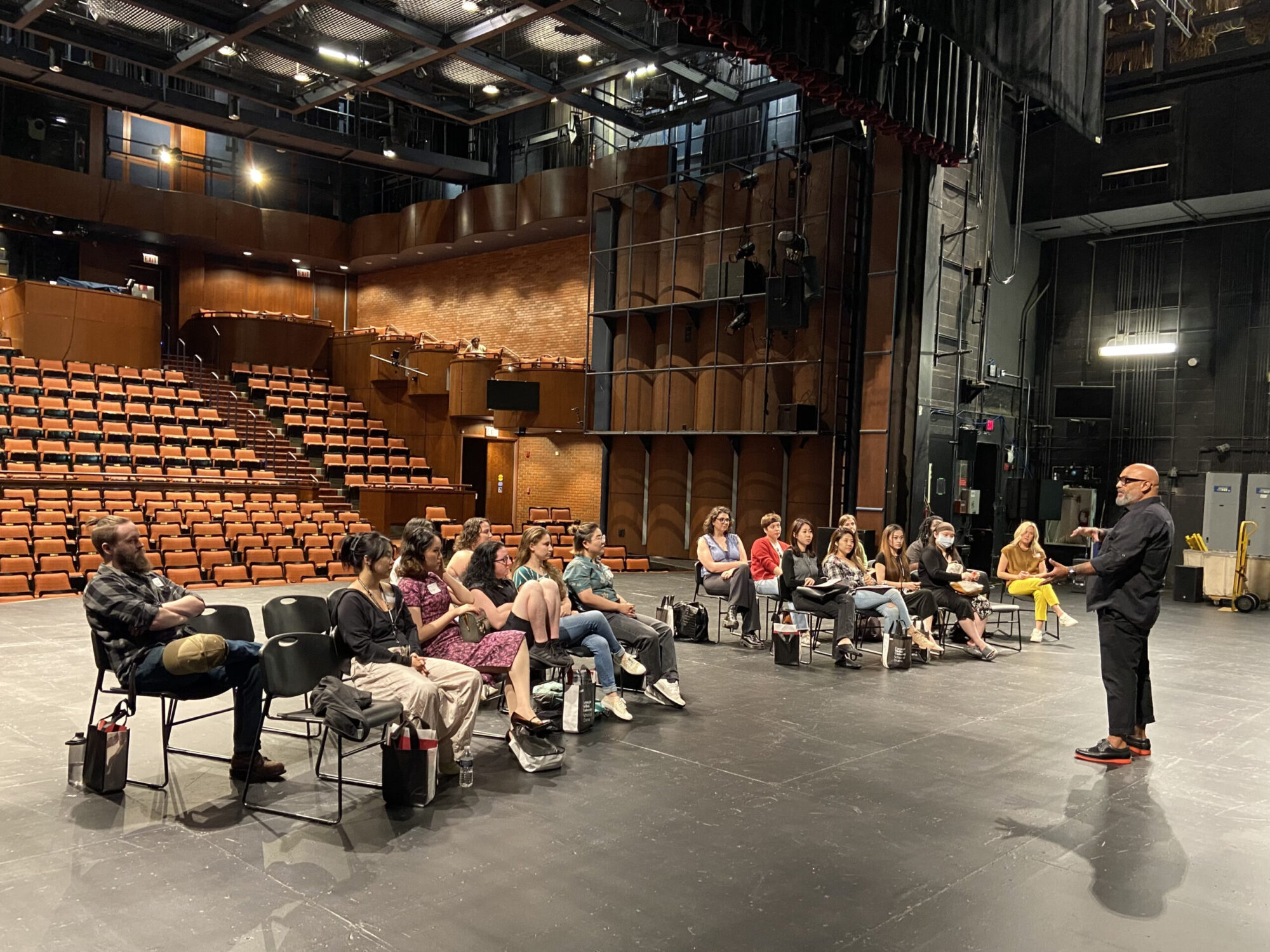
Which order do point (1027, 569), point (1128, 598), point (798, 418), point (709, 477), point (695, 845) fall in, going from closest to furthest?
point (695, 845) → point (1128, 598) → point (1027, 569) → point (798, 418) → point (709, 477)

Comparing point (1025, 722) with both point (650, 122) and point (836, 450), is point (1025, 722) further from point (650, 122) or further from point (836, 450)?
point (650, 122)

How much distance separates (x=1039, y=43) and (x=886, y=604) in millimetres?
5200

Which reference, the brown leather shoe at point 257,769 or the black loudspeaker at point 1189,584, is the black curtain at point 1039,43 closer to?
the black loudspeaker at point 1189,584

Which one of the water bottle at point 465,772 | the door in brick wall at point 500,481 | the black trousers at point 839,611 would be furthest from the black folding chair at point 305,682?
the door in brick wall at point 500,481

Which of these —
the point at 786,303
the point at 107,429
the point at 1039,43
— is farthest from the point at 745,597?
the point at 107,429

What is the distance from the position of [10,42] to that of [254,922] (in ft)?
58.2

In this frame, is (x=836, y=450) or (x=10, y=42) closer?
(x=836, y=450)

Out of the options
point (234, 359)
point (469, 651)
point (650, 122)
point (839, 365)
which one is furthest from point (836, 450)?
point (234, 359)

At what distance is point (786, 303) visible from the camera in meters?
13.7

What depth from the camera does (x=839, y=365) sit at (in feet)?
45.1

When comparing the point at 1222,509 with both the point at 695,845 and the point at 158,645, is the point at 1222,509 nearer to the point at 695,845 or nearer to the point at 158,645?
the point at 695,845

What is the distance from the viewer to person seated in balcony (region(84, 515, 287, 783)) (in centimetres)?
372

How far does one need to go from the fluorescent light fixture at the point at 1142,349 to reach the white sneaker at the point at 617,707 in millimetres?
12297

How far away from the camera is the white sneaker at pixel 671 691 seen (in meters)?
5.62
